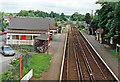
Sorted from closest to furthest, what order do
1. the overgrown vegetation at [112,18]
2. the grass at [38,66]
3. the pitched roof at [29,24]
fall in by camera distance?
the grass at [38,66]
the overgrown vegetation at [112,18]
the pitched roof at [29,24]

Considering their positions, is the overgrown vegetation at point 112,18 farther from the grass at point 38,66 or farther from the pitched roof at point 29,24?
the pitched roof at point 29,24

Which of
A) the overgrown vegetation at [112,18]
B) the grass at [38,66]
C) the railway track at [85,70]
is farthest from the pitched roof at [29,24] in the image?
the railway track at [85,70]

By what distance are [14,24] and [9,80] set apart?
2593cm

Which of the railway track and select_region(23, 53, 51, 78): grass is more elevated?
select_region(23, 53, 51, 78): grass

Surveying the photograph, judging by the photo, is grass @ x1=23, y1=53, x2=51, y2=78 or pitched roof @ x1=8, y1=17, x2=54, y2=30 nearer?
grass @ x1=23, y1=53, x2=51, y2=78

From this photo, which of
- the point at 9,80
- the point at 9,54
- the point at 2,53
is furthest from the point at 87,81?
the point at 2,53

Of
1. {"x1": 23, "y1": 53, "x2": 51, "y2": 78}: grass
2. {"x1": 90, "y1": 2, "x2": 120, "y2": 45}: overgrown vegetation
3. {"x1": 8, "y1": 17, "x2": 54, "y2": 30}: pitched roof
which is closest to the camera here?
{"x1": 23, "y1": 53, "x2": 51, "y2": 78}: grass

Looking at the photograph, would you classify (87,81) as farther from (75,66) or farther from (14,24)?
(14,24)

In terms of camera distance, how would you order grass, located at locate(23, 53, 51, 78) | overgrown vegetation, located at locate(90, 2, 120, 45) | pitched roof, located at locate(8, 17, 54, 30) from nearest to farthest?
grass, located at locate(23, 53, 51, 78) < overgrown vegetation, located at locate(90, 2, 120, 45) < pitched roof, located at locate(8, 17, 54, 30)

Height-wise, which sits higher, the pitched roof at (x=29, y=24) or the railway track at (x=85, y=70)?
the pitched roof at (x=29, y=24)

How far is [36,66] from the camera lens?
59.7ft

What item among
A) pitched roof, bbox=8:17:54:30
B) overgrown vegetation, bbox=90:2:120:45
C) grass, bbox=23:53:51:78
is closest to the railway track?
grass, bbox=23:53:51:78

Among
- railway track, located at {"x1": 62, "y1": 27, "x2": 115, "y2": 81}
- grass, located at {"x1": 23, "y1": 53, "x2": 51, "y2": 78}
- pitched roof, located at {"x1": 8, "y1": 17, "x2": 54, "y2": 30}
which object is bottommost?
railway track, located at {"x1": 62, "y1": 27, "x2": 115, "y2": 81}

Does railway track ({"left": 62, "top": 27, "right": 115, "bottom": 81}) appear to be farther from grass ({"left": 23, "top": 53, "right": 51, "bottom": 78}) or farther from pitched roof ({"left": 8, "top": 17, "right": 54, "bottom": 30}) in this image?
pitched roof ({"left": 8, "top": 17, "right": 54, "bottom": 30})
